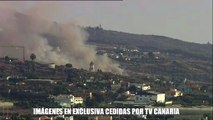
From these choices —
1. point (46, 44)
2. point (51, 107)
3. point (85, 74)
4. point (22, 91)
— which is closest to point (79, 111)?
point (51, 107)

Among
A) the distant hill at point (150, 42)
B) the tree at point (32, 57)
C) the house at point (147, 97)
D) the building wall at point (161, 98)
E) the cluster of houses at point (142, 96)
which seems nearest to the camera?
the cluster of houses at point (142, 96)

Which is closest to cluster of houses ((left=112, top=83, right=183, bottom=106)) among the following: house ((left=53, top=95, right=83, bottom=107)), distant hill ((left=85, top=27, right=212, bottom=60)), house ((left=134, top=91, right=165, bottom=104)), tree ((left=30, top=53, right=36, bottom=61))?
house ((left=134, top=91, right=165, bottom=104))

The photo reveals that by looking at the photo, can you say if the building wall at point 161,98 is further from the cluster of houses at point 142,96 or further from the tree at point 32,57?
the tree at point 32,57

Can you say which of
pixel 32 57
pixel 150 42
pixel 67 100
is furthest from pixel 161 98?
pixel 150 42

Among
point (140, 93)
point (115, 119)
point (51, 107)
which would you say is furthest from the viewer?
point (140, 93)

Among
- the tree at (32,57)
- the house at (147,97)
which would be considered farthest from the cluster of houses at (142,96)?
the tree at (32,57)

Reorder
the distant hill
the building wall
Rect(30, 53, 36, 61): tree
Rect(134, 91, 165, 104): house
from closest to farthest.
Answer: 1. Rect(134, 91, 165, 104): house
2. the building wall
3. Rect(30, 53, 36, 61): tree
4. the distant hill

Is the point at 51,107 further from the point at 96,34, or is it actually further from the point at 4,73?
the point at 96,34

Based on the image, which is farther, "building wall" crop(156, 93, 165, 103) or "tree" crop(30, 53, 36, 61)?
"tree" crop(30, 53, 36, 61)

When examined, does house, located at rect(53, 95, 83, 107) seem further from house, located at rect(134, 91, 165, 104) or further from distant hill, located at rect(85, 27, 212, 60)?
distant hill, located at rect(85, 27, 212, 60)
